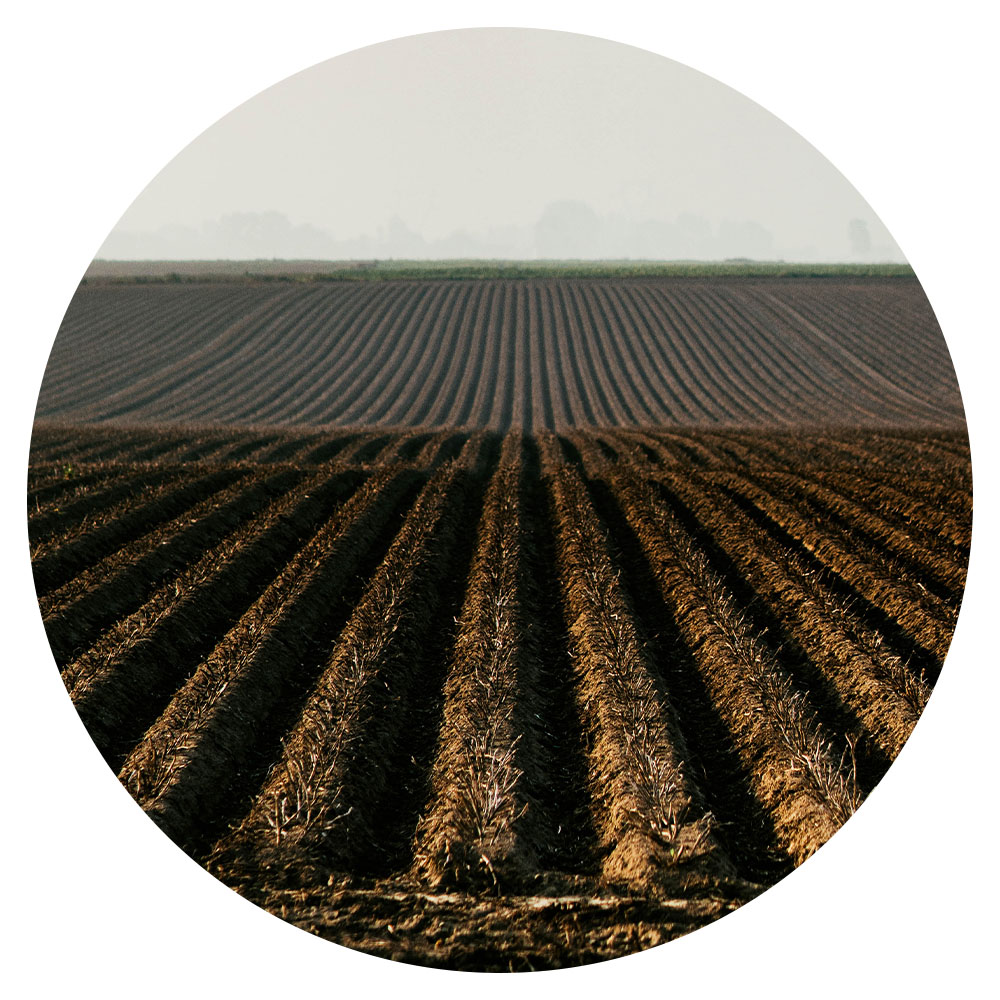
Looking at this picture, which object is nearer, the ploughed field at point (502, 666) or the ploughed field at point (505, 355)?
the ploughed field at point (502, 666)

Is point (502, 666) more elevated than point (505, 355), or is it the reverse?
point (505, 355)

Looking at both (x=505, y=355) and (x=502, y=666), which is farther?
(x=505, y=355)

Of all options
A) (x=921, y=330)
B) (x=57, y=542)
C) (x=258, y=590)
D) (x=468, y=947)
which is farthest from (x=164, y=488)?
(x=921, y=330)

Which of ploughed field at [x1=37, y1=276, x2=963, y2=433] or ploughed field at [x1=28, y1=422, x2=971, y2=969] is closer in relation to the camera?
ploughed field at [x1=28, y1=422, x2=971, y2=969]

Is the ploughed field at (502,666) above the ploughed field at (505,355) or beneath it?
beneath
